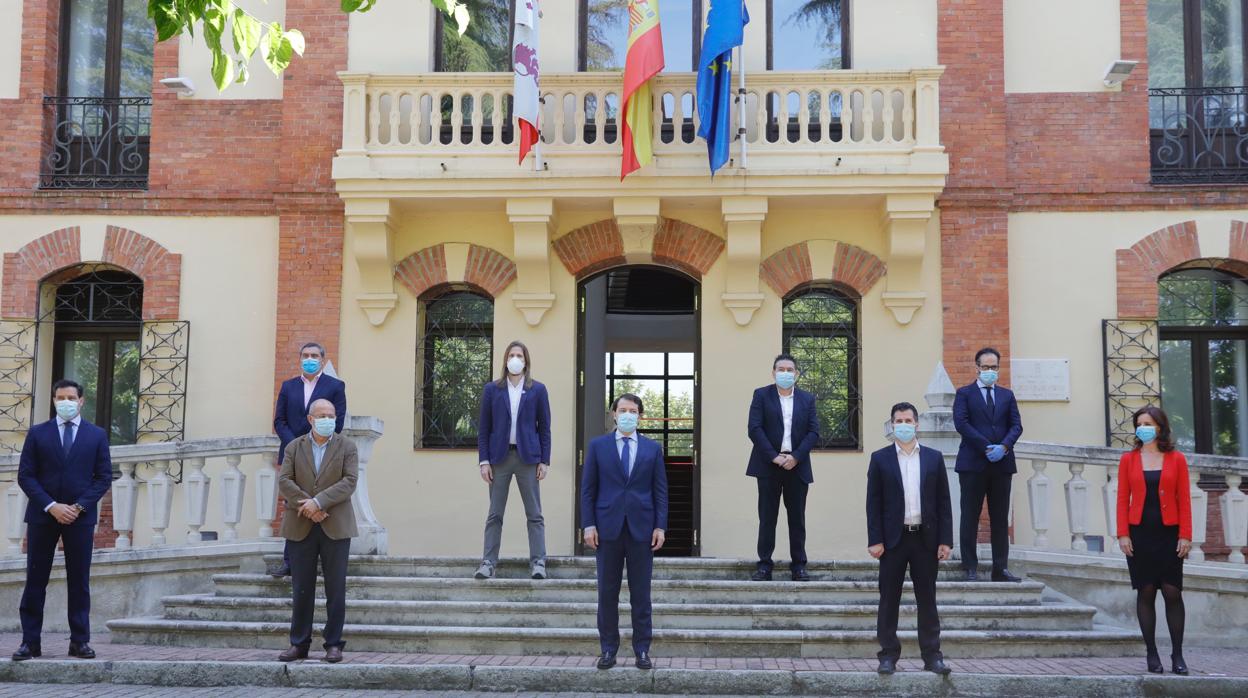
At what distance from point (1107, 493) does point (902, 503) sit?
4079 millimetres

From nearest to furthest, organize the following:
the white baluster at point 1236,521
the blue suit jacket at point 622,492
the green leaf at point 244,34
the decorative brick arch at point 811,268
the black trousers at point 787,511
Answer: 1. the green leaf at point 244,34
2. the blue suit jacket at point 622,492
3. the black trousers at point 787,511
4. the white baluster at point 1236,521
5. the decorative brick arch at point 811,268

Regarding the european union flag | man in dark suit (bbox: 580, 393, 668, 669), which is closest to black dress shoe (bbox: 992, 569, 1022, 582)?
man in dark suit (bbox: 580, 393, 668, 669)

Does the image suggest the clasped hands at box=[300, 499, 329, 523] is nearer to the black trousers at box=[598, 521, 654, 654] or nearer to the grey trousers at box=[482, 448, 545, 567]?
the black trousers at box=[598, 521, 654, 654]

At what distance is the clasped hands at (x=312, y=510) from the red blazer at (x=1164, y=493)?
579 cm

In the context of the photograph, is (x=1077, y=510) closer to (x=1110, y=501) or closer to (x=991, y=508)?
(x=1110, y=501)

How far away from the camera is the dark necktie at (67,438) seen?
9.53m

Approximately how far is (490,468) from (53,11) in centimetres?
851

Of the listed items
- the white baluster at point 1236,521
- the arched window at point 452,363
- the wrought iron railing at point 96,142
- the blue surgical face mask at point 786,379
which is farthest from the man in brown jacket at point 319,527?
the white baluster at point 1236,521

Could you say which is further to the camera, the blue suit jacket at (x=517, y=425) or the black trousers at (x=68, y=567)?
the blue suit jacket at (x=517, y=425)

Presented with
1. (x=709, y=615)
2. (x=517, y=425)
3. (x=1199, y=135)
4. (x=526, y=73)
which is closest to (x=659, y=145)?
(x=526, y=73)

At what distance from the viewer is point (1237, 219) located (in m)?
13.9

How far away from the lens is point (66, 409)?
379 inches

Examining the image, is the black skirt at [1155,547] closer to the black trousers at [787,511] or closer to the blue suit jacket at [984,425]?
the blue suit jacket at [984,425]

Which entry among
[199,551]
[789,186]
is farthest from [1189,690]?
[199,551]
